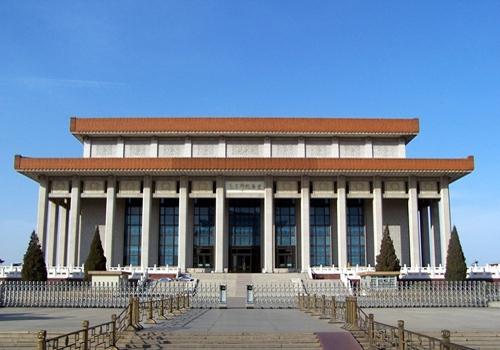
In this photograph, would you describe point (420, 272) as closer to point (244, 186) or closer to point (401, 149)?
point (401, 149)

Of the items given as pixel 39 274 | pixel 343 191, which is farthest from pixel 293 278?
pixel 39 274

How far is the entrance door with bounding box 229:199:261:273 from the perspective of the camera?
171ft

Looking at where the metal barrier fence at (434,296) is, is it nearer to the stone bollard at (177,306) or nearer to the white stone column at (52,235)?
the stone bollard at (177,306)

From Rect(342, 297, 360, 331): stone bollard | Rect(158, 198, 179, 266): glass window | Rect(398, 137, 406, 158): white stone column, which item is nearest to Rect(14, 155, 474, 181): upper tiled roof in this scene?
Rect(158, 198, 179, 266): glass window

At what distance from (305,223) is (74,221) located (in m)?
18.9

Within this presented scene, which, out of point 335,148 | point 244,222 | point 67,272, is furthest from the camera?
point 335,148

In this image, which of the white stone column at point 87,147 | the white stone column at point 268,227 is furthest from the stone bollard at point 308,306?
the white stone column at point 87,147

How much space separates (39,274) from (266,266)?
60.1ft

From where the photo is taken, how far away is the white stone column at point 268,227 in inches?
1902

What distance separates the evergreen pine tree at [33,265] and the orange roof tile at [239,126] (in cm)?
1742

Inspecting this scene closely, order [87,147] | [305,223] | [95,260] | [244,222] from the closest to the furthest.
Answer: [95,260], [305,223], [244,222], [87,147]

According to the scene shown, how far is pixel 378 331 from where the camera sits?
1389 centimetres

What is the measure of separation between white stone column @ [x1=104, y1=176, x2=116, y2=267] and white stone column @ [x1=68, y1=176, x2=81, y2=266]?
242 centimetres

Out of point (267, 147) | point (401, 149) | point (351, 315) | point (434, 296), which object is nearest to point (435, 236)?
point (401, 149)
